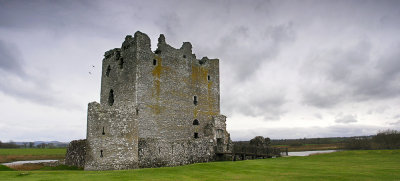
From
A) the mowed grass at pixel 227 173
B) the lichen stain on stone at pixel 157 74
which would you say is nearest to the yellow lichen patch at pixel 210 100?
the lichen stain on stone at pixel 157 74

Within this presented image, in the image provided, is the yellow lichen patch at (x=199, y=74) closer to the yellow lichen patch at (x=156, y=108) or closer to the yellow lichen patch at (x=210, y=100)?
the yellow lichen patch at (x=210, y=100)

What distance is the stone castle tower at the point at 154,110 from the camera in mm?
18984

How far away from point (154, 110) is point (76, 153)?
6902 mm

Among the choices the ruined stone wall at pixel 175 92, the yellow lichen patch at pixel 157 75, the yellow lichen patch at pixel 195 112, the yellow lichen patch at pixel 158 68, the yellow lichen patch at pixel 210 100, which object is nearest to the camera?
the ruined stone wall at pixel 175 92

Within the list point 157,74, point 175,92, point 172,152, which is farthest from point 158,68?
point 172,152

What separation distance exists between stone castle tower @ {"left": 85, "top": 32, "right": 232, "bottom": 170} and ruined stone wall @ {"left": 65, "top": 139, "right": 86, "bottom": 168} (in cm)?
338

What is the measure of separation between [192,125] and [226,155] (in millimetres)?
4791

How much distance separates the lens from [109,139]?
62.0 feet

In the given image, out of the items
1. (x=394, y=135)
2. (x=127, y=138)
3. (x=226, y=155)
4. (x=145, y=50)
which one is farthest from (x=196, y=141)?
(x=394, y=135)

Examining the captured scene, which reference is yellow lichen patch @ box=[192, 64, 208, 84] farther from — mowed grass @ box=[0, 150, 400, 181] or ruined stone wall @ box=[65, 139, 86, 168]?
mowed grass @ box=[0, 150, 400, 181]

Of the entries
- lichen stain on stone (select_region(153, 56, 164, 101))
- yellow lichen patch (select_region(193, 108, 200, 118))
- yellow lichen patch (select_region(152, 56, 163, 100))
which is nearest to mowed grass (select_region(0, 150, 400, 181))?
yellow lichen patch (select_region(152, 56, 163, 100))

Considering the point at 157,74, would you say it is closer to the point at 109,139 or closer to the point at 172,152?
the point at 172,152

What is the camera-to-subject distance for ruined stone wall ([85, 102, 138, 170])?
60.7 ft

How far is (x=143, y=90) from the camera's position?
84.1ft
